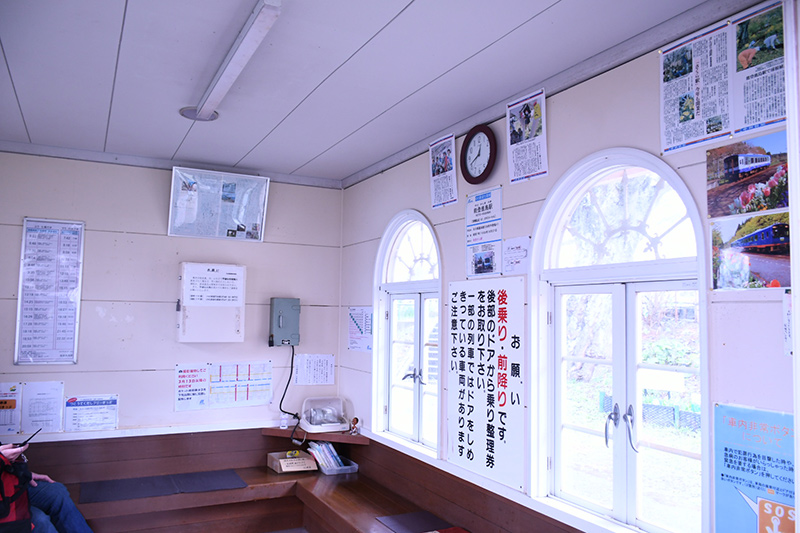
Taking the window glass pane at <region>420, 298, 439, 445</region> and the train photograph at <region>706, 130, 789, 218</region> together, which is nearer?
the train photograph at <region>706, 130, 789, 218</region>

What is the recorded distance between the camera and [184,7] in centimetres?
228

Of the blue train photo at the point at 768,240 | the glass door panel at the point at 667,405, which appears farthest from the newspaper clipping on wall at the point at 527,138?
the blue train photo at the point at 768,240

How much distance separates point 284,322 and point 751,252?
3501 millimetres

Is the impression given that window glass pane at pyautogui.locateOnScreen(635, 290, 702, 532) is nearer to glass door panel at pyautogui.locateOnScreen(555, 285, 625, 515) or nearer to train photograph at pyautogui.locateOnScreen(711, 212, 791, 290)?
glass door panel at pyautogui.locateOnScreen(555, 285, 625, 515)

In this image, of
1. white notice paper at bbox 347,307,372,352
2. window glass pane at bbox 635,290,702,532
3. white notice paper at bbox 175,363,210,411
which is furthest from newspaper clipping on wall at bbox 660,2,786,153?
white notice paper at bbox 175,363,210,411

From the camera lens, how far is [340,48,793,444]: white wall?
6.47 feet

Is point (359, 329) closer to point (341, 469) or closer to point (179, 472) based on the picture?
point (341, 469)

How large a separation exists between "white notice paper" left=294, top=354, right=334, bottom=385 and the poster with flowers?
3.45m

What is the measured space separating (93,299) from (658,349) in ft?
12.4

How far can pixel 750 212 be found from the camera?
6.64 feet

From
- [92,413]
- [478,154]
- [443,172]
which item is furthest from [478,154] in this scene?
[92,413]

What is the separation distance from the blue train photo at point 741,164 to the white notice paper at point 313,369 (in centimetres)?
355

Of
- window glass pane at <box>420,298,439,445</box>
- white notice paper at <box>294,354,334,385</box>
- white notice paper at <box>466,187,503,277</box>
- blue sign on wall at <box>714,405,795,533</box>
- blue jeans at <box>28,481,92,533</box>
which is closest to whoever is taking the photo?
blue sign on wall at <box>714,405,795,533</box>

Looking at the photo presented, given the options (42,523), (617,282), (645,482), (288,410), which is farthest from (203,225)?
(645,482)
